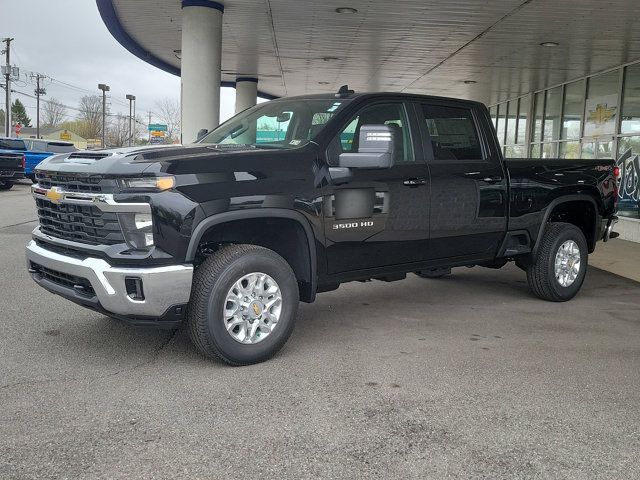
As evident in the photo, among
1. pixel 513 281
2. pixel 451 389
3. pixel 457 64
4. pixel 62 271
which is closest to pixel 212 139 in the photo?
pixel 62 271

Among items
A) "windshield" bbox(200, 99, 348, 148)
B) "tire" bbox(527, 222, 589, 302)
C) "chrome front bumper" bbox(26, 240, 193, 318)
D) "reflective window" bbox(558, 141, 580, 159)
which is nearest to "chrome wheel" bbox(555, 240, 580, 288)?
"tire" bbox(527, 222, 589, 302)

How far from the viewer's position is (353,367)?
4.52m

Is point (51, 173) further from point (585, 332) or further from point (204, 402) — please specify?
point (585, 332)

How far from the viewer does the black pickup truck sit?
4051 millimetres

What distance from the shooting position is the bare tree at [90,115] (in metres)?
102

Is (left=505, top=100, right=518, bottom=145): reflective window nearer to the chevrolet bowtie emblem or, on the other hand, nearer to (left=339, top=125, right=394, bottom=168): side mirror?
(left=339, top=125, right=394, bottom=168): side mirror

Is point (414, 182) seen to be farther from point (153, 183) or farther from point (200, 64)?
point (200, 64)

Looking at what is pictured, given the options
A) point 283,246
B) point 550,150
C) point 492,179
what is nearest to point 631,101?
point 550,150

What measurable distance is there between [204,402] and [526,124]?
1848cm

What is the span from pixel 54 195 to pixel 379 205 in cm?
244

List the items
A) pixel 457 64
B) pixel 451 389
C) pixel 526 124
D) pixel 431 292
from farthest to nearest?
pixel 526 124 < pixel 457 64 < pixel 431 292 < pixel 451 389

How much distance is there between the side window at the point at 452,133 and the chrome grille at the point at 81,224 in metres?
2.80

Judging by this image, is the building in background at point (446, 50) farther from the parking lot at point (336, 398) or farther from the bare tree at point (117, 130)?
the bare tree at point (117, 130)

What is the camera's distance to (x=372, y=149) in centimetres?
464
